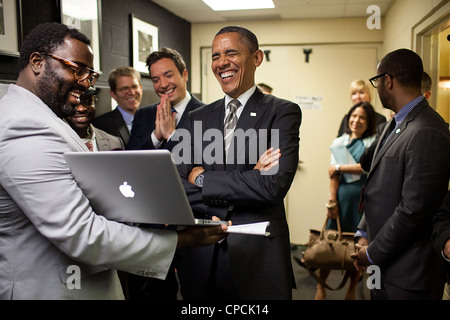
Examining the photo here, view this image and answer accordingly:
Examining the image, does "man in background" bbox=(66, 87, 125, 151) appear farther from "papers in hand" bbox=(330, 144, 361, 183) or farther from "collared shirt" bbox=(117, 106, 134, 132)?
"papers in hand" bbox=(330, 144, 361, 183)

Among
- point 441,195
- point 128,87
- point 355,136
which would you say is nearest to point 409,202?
point 441,195

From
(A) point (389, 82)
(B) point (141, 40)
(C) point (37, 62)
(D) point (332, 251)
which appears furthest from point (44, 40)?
(B) point (141, 40)

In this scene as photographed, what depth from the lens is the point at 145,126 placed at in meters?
2.24

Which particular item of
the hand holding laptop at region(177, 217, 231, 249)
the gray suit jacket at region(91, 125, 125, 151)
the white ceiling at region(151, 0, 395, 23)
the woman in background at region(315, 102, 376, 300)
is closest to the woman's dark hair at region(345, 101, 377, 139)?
the woman in background at region(315, 102, 376, 300)

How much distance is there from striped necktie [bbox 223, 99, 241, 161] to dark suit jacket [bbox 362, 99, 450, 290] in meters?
0.66

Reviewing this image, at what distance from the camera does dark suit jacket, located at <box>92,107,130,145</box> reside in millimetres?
2549

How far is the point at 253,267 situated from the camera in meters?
1.45

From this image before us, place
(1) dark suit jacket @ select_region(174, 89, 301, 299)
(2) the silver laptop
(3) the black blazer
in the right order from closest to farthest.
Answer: (2) the silver laptop
(3) the black blazer
(1) dark suit jacket @ select_region(174, 89, 301, 299)

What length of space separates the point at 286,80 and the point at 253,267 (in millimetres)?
3521

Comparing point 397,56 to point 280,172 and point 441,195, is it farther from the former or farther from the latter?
point 280,172

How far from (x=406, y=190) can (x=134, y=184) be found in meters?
1.09

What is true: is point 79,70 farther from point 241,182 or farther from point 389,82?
point 389,82

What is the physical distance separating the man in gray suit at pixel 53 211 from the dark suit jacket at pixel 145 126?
3.04ft

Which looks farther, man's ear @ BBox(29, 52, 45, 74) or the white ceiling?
the white ceiling
